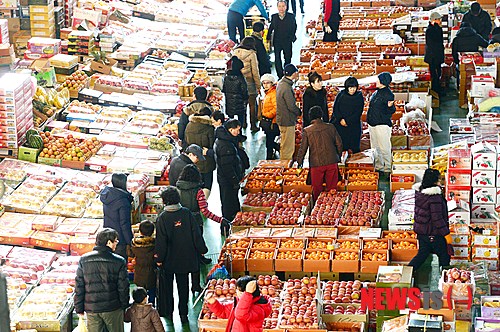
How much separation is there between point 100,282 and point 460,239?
4.08 meters

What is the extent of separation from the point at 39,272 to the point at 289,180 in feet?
12.2

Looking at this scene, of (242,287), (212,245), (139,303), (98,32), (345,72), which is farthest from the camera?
(98,32)

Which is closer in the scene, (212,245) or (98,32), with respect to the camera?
(212,245)

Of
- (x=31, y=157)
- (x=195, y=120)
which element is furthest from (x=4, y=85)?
(x=195, y=120)

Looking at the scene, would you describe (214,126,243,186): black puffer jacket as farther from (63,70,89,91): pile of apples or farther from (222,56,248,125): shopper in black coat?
(63,70,89,91): pile of apples

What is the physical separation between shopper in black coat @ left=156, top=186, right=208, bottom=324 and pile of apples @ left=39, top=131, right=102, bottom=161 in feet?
11.9

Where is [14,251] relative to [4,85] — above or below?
below

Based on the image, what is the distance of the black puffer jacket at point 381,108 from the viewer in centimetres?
1365

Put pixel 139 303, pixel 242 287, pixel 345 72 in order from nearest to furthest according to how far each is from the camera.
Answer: pixel 242 287, pixel 139 303, pixel 345 72

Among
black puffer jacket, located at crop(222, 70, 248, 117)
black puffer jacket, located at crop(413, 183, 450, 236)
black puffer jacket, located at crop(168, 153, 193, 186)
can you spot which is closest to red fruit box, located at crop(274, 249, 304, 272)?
black puffer jacket, located at crop(413, 183, 450, 236)

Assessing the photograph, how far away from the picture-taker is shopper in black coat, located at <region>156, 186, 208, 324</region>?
972 centimetres

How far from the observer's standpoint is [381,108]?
539 inches

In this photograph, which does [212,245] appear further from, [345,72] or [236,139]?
[345,72]

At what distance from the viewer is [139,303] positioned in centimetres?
874
